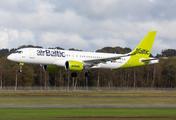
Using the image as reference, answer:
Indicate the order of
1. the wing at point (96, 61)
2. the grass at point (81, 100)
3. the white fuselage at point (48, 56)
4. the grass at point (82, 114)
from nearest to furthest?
the grass at point (82, 114), the grass at point (81, 100), the white fuselage at point (48, 56), the wing at point (96, 61)

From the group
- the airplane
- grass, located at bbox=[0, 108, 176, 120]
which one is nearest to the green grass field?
grass, located at bbox=[0, 108, 176, 120]

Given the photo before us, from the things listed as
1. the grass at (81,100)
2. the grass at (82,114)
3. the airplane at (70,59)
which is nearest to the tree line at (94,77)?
the grass at (81,100)

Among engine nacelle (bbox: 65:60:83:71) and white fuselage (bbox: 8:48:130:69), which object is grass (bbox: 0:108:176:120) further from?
engine nacelle (bbox: 65:60:83:71)

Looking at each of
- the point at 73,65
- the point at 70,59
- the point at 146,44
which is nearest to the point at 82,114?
the point at 73,65

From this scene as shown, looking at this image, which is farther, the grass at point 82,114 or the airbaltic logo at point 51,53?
the airbaltic logo at point 51,53

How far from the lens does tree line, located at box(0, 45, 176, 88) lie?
118 meters

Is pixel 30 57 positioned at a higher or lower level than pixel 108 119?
higher

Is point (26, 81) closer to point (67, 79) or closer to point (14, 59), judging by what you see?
point (67, 79)

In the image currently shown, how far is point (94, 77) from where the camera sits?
128m

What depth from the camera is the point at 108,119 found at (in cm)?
2877

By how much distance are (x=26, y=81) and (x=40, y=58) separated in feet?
230

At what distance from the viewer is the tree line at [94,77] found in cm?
11819

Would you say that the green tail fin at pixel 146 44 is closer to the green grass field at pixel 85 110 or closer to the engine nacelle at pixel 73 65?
the green grass field at pixel 85 110

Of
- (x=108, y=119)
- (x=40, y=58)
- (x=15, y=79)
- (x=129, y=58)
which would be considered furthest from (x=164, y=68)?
(x=108, y=119)
